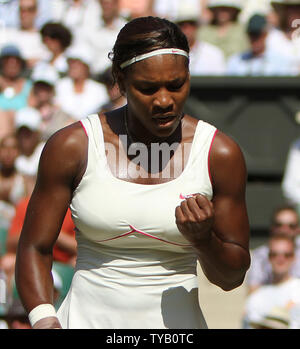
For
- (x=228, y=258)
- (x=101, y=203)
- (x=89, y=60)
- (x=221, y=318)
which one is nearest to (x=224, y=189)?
(x=228, y=258)

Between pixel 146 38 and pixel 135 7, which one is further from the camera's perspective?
pixel 135 7

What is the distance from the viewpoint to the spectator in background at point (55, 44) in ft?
27.0

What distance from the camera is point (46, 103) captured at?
305 inches

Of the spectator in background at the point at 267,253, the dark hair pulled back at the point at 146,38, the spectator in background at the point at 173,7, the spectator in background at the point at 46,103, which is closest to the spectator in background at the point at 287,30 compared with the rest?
the spectator in background at the point at 173,7

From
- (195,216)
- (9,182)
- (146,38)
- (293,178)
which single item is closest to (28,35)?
(9,182)

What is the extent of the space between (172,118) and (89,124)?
0.97 ft

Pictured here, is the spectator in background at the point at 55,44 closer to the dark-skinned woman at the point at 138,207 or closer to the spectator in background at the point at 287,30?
the spectator in background at the point at 287,30

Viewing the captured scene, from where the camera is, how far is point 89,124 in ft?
9.16

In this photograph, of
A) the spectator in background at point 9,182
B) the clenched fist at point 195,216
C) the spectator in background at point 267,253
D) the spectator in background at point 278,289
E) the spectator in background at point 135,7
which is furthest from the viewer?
the spectator in background at point 135,7

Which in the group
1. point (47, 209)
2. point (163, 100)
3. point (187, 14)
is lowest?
point (47, 209)

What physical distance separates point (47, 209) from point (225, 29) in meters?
5.55

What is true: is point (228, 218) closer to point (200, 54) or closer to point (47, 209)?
point (47, 209)

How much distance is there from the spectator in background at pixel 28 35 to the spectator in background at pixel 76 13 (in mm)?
228

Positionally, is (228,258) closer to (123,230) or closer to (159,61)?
(123,230)
